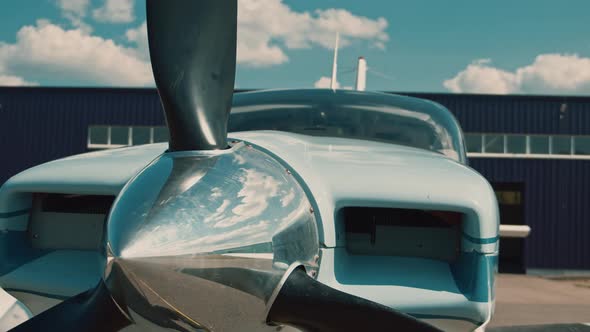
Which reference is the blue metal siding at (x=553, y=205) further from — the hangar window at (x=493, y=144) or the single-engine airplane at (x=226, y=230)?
the single-engine airplane at (x=226, y=230)

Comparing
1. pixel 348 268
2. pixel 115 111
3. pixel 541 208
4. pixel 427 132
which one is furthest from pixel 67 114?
pixel 348 268

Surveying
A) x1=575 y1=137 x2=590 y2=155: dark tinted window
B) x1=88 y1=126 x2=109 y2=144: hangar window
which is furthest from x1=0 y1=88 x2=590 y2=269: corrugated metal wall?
x1=575 y1=137 x2=590 y2=155: dark tinted window

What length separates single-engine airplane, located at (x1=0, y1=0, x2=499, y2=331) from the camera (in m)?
1.48

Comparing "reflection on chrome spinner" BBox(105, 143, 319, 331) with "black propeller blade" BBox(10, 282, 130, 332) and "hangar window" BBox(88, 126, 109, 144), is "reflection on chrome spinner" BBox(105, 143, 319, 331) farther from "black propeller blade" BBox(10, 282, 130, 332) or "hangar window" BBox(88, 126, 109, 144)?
"hangar window" BBox(88, 126, 109, 144)

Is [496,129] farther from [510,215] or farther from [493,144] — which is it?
[510,215]

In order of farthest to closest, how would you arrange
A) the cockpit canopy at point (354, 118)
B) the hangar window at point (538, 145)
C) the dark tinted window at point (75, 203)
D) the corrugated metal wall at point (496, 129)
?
the hangar window at point (538, 145) → the corrugated metal wall at point (496, 129) → the cockpit canopy at point (354, 118) → the dark tinted window at point (75, 203)

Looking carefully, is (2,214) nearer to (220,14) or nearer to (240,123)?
(220,14)

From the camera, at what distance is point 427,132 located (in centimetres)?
384

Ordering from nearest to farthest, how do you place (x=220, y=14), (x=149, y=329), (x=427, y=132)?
1. (x=149, y=329)
2. (x=220, y=14)
3. (x=427, y=132)

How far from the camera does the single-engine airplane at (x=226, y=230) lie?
58.4 inches

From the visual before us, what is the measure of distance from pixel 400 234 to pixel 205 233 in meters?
1.18

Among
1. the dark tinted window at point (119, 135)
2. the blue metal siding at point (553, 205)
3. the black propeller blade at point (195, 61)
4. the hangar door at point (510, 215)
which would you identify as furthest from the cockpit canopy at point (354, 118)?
the hangar door at point (510, 215)

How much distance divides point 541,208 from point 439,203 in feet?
57.6

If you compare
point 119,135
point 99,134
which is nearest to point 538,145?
point 119,135
